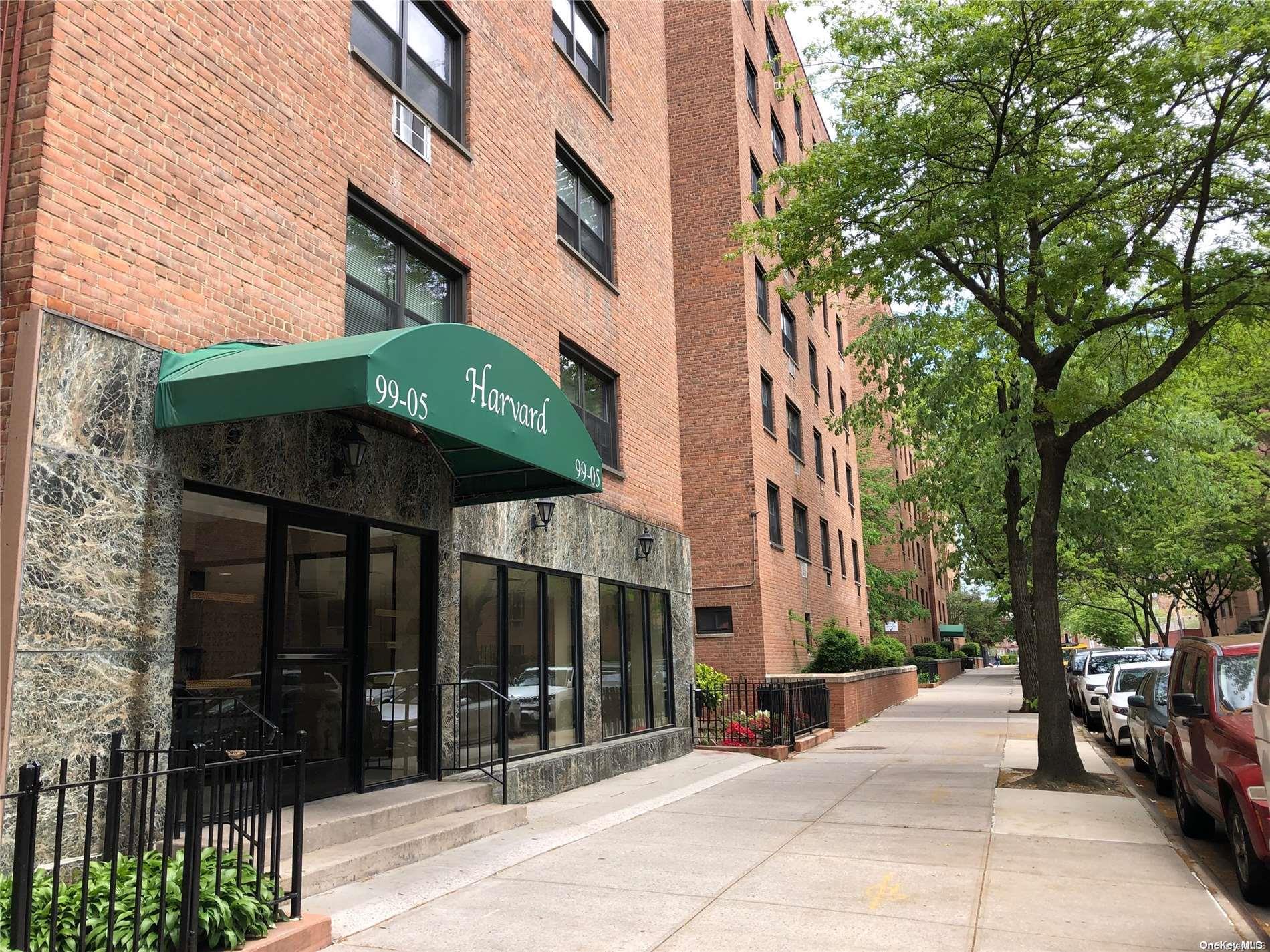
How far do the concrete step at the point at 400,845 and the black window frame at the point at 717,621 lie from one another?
11.4 meters

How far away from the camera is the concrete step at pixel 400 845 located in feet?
20.7

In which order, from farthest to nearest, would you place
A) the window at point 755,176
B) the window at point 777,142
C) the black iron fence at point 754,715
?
the window at point 777,142
the window at point 755,176
the black iron fence at point 754,715

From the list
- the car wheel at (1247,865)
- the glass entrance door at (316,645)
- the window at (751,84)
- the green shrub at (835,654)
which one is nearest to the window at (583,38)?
the glass entrance door at (316,645)

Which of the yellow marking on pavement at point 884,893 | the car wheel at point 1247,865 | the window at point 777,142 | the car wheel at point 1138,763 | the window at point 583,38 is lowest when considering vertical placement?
the car wheel at point 1138,763

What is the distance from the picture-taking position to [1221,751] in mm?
6750

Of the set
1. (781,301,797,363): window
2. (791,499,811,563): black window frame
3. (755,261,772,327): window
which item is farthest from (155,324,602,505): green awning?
(781,301,797,363): window

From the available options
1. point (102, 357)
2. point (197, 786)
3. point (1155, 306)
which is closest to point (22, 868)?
point (197, 786)

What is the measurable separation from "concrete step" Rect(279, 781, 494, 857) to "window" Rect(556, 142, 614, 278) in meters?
7.28

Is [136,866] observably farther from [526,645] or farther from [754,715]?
[754,715]

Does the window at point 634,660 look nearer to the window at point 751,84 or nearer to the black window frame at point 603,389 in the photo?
the black window frame at point 603,389

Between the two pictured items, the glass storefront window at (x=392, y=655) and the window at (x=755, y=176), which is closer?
the glass storefront window at (x=392, y=655)

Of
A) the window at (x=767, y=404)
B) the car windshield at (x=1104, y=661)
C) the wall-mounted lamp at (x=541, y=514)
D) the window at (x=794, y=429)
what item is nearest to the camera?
the wall-mounted lamp at (x=541, y=514)

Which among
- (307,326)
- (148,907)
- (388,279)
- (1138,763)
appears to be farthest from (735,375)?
(148,907)

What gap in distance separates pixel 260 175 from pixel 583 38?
8489 millimetres
